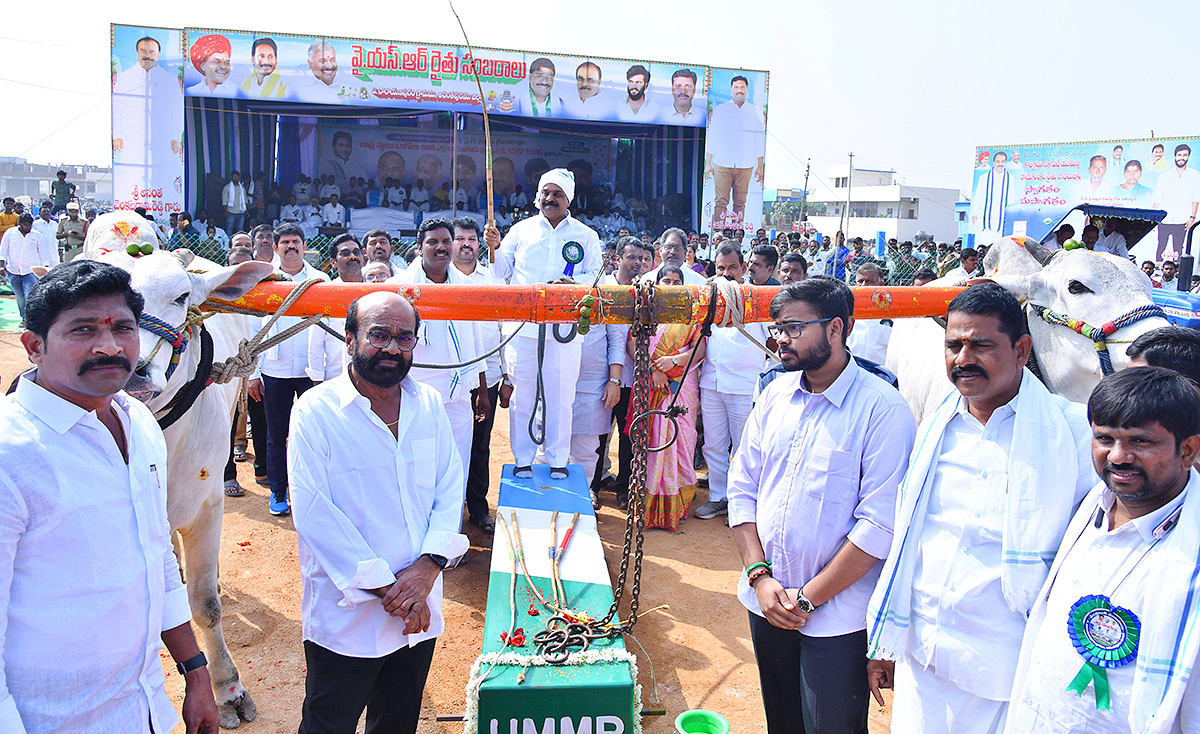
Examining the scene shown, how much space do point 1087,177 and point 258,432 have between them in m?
28.0

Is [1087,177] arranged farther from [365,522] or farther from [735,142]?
[365,522]

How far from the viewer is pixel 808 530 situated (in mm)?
2789

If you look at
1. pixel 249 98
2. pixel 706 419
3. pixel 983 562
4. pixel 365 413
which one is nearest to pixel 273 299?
pixel 365 413

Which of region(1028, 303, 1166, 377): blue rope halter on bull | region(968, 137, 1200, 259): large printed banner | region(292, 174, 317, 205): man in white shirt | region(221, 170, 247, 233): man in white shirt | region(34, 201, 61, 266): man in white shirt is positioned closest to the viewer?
region(1028, 303, 1166, 377): blue rope halter on bull

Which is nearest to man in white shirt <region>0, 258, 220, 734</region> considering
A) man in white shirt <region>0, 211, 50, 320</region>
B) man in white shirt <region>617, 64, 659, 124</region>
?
man in white shirt <region>0, 211, 50, 320</region>

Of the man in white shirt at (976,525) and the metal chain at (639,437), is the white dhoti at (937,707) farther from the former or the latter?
the metal chain at (639,437)

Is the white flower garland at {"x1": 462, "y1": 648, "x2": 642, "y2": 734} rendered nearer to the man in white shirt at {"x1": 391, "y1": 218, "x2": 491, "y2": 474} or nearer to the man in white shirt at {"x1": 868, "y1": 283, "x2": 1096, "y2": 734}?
the man in white shirt at {"x1": 868, "y1": 283, "x2": 1096, "y2": 734}

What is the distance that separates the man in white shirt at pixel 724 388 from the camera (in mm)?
6461

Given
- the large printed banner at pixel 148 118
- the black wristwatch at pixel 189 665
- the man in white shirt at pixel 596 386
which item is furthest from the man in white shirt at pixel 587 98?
the black wristwatch at pixel 189 665

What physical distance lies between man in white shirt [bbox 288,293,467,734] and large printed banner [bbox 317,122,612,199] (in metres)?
22.9

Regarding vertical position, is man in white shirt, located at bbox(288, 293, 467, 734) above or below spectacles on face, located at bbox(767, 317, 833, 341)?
below

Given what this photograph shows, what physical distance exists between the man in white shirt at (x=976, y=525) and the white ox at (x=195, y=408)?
2.73 m

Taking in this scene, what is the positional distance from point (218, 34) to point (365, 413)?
18878 millimetres

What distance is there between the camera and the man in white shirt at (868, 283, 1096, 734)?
7.48 ft
